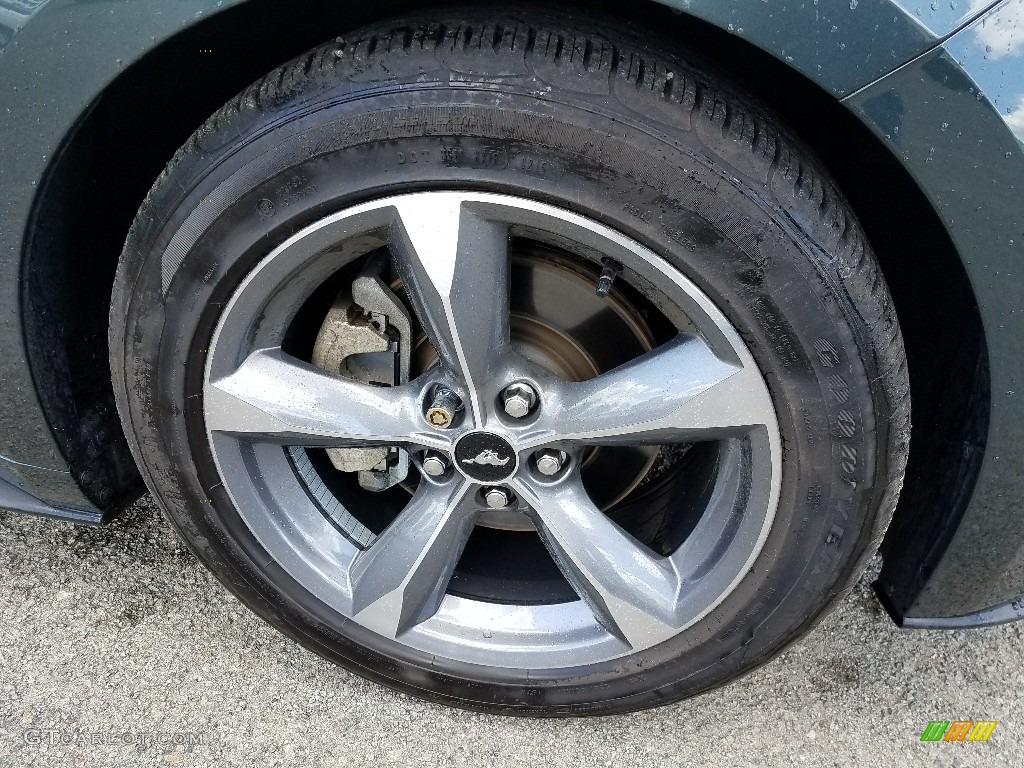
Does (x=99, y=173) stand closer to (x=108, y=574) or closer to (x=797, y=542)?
(x=108, y=574)

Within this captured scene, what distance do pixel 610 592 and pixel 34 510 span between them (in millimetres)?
1200

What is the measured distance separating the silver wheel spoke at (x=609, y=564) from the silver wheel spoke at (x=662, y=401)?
151 millimetres

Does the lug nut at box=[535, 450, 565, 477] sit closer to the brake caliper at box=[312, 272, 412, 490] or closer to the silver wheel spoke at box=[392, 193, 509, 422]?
the silver wheel spoke at box=[392, 193, 509, 422]

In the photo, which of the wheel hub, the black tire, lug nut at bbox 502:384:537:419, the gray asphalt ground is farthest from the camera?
the gray asphalt ground

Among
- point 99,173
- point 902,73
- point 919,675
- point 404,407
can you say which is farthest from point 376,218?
point 919,675

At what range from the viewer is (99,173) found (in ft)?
4.84

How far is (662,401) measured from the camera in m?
1.37

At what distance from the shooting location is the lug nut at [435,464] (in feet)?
5.10

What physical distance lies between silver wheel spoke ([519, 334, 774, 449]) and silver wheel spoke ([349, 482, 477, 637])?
232 millimetres

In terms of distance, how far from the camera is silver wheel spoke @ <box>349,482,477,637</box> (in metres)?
1.59

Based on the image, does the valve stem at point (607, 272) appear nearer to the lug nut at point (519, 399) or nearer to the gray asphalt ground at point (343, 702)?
the lug nut at point (519, 399)

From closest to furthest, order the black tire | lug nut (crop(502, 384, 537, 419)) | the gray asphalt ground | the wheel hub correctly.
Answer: the black tire, the wheel hub, lug nut (crop(502, 384, 537, 419)), the gray asphalt ground

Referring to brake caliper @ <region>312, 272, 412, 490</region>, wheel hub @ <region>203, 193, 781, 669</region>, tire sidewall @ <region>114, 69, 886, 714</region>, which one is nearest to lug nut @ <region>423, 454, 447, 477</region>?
wheel hub @ <region>203, 193, 781, 669</region>

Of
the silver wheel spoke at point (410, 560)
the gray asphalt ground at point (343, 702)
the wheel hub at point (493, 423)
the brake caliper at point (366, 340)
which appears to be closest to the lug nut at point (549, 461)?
the wheel hub at point (493, 423)
